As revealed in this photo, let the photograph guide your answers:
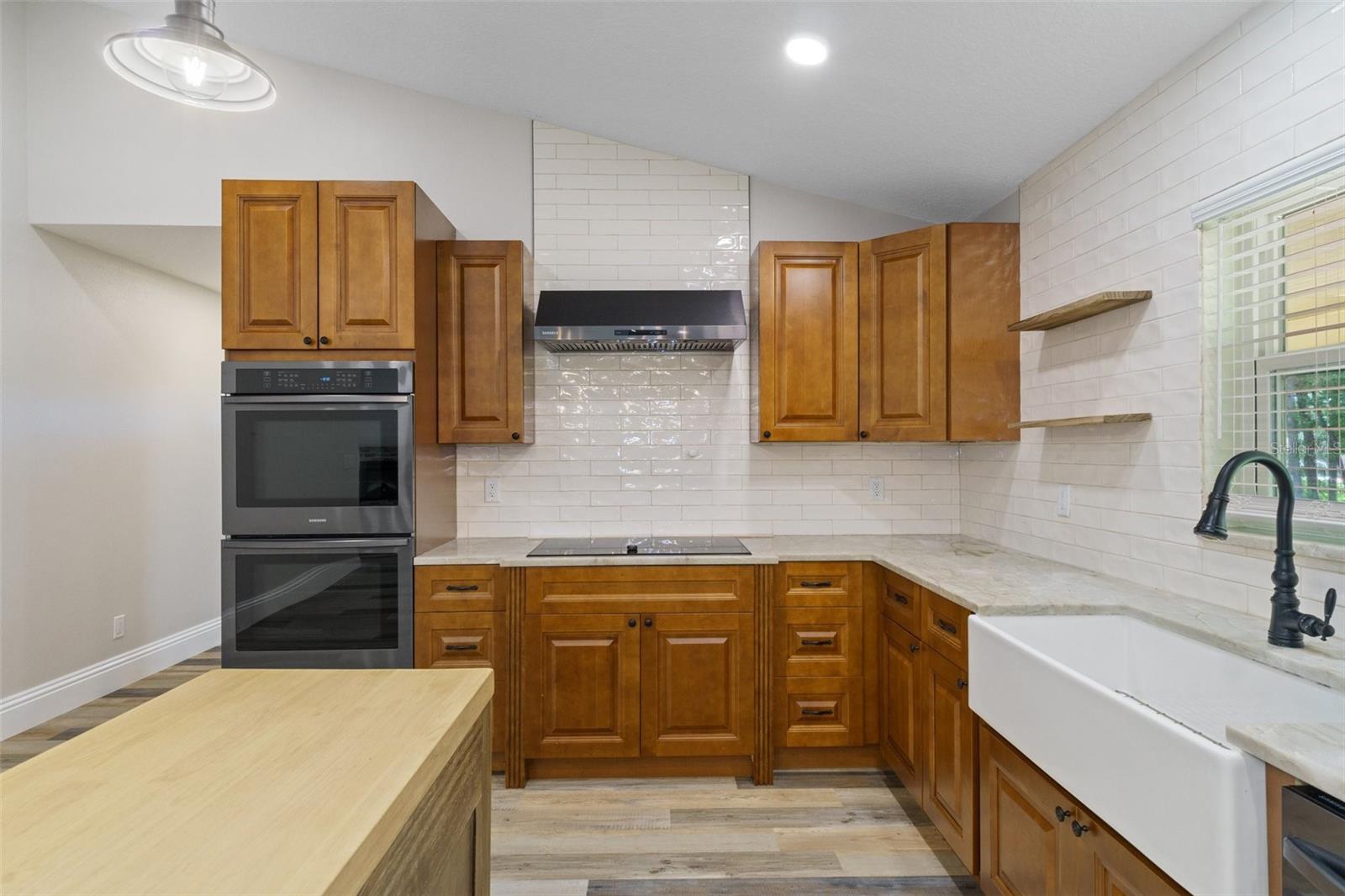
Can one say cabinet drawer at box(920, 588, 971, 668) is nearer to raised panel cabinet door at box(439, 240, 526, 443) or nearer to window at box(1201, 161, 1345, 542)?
window at box(1201, 161, 1345, 542)

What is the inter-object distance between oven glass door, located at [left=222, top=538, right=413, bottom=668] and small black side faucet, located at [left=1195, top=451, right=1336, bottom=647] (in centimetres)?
266

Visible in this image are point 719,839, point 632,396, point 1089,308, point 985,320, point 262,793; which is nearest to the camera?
point 262,793

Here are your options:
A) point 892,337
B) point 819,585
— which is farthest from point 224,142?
point 819,585

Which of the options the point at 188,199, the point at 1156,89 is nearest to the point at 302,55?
the point at 188,199

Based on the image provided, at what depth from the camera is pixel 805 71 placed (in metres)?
2.45

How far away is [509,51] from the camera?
2.82 metres

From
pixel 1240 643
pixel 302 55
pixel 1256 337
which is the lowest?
pixel 1240 643

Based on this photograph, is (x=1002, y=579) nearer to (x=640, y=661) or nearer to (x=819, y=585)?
(x=819, y=585)

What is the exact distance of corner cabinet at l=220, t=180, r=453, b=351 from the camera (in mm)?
2768

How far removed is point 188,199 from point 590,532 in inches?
102

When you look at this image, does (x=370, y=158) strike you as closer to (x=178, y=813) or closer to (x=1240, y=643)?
(x=178, y=813)

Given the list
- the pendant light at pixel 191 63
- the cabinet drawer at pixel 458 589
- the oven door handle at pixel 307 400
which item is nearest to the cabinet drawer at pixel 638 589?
the cabinet drawer at pixel 458 589

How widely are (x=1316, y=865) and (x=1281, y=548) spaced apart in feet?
2.64

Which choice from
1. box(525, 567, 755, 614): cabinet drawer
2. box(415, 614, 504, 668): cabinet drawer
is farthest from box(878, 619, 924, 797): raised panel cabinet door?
box(415, 614, 504, 668): cabinet drawer
